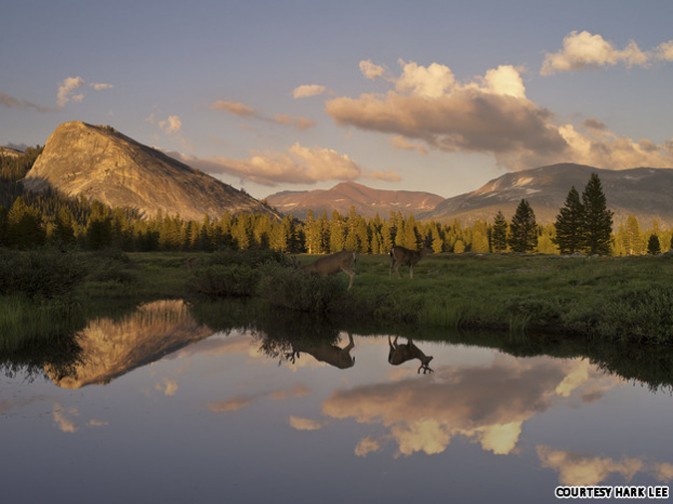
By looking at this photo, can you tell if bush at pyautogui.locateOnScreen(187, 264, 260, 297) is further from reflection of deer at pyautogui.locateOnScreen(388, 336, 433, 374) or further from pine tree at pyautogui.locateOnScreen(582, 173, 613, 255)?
pine tree at pyautogui.locateOnScreen(582, 173, 613, 255)

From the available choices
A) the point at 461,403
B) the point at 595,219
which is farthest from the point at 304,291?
the point at 595,219

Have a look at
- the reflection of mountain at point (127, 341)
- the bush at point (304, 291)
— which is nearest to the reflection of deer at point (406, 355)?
the reflection of mountain at point (127, 341)

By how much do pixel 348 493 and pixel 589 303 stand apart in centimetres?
1818

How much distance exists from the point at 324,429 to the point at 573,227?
91051 millimetres

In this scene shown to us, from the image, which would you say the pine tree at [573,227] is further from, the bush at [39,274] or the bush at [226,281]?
the bush at [39,274]

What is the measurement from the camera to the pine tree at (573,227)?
297ft

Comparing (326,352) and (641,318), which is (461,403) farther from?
(641,318)

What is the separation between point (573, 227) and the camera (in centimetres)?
9112

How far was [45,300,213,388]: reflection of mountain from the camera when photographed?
1477cm

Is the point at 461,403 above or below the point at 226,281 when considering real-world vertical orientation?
below

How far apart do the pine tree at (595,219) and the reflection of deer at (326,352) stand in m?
80.8

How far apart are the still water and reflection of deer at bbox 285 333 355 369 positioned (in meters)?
0.15

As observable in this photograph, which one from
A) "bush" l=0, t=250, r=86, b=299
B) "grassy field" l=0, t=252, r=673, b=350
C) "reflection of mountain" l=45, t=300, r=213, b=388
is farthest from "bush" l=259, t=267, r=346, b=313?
"bush" l=0, t=250, r=86, b=299

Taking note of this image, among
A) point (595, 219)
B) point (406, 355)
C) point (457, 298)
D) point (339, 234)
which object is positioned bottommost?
point (406, 355)
